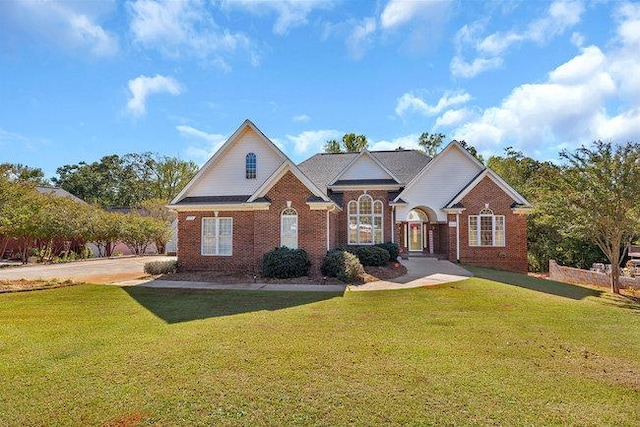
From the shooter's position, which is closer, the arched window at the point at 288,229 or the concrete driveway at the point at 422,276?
the concrete driveway at the point at 422,276

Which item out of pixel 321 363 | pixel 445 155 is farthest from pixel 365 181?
pixel 321 363

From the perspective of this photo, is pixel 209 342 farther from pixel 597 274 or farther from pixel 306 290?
pixel 597 274

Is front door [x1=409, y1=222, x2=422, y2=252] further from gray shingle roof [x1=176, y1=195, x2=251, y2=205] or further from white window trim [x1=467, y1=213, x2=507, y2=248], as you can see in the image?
gray shingle roof [x1=176, y1=195, x2=251, y2=205]

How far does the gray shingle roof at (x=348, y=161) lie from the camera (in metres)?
25.3

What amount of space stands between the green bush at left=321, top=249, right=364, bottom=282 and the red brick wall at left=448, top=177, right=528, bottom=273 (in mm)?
9629

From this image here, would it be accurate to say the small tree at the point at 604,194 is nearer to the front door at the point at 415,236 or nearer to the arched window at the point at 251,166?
the arched window at the point at 251,166

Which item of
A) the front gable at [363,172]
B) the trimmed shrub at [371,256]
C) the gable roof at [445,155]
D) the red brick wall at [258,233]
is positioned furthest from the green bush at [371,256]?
the gable roof at [445,155]

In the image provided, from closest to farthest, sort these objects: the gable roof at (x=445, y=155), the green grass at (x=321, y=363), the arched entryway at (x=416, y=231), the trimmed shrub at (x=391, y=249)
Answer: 1. the green grass at (x=321, y=363)
2. the trimmed shrub at (x=391, y=249)
3. the gable roof at (x=445, y=155)
4. the arched entryway at (x=416, y=231)

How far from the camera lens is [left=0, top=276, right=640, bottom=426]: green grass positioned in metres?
4.88

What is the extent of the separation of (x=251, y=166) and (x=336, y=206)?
515cm

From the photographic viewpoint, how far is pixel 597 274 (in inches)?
699

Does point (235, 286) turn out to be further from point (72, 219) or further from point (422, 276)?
point (72, 219)

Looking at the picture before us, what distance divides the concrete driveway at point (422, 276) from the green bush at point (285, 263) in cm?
283

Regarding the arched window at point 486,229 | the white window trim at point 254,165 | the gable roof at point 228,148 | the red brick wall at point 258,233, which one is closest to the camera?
the red brick wall at point 258,233
